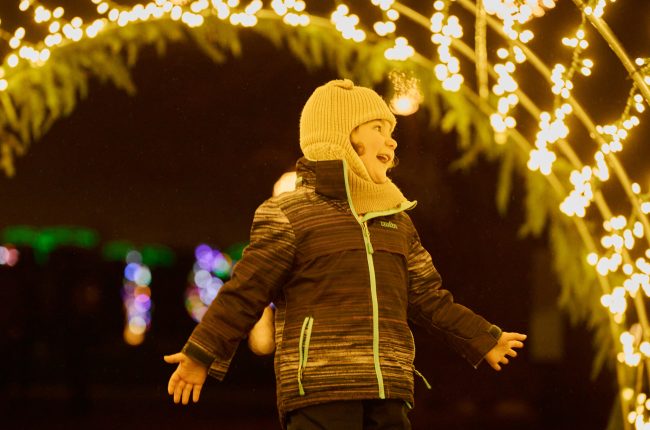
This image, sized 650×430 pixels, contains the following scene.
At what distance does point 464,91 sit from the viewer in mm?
3445

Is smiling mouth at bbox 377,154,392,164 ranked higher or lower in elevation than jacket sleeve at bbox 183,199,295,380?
higher

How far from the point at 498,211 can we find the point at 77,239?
73.4 inches

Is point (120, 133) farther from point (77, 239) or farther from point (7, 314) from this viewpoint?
point (7, 314)

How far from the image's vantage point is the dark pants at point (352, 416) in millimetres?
1976

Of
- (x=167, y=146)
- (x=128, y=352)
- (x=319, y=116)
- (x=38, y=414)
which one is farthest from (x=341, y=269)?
(x=128, y=352)

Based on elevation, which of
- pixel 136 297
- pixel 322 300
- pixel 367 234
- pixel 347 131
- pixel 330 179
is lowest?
pixel 136 297

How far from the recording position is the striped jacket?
A: 1996mm

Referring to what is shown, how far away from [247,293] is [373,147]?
50 centimetres

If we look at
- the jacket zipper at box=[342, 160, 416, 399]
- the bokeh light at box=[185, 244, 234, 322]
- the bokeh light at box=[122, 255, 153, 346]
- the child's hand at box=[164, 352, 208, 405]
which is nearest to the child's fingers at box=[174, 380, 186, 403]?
the child's hand at box=[164, 352, 208, 405]

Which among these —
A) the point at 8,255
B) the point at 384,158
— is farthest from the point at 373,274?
the point at 8,255

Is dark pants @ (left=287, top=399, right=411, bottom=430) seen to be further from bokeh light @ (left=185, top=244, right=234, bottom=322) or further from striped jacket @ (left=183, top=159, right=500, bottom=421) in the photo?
bokeh light @ (left=185, top=244, right=234, bottom=322)

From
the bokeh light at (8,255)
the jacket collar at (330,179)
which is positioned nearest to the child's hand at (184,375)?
the jacket collar at (330,179)

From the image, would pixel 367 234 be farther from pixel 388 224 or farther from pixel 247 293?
pixel 247 293

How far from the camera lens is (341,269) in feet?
6.75
